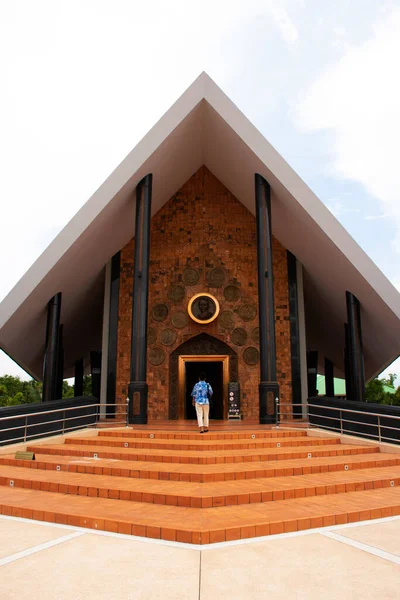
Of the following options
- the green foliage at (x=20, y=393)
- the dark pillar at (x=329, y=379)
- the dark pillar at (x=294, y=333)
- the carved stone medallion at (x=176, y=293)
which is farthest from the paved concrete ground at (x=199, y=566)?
the green foliage at (x=20, y=393)

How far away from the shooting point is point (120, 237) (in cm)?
1488

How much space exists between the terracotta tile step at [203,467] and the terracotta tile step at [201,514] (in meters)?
1.12

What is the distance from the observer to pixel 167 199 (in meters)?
15.8

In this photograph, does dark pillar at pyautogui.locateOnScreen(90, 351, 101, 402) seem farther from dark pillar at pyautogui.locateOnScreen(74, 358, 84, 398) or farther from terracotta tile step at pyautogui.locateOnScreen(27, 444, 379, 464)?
terracotta tile step at pyautogui.locateOnScreen(27, 444, 379, 464)

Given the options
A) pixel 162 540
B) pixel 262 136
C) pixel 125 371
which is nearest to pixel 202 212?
pixel 262 136

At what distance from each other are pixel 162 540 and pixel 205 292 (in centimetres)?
1141

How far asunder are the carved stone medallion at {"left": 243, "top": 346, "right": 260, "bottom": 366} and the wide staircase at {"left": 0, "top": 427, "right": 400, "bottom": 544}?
5.48 meters

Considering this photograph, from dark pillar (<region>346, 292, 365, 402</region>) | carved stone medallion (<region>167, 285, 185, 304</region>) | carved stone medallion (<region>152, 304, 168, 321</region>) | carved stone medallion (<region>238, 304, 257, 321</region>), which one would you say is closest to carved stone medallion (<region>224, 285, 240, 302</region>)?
carved stone medallion (<region>238, 304, 257, 321</region>)

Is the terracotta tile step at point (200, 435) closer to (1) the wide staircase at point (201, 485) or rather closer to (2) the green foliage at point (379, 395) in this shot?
(1) the wide staircase at point (201, 485)

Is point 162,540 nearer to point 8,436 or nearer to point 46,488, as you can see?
point 46,488

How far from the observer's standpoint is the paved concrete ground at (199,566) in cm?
276

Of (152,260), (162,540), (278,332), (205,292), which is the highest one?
(152,260)

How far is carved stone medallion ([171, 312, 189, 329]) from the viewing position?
48.9 ft

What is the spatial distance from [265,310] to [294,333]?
3267 millimetres
